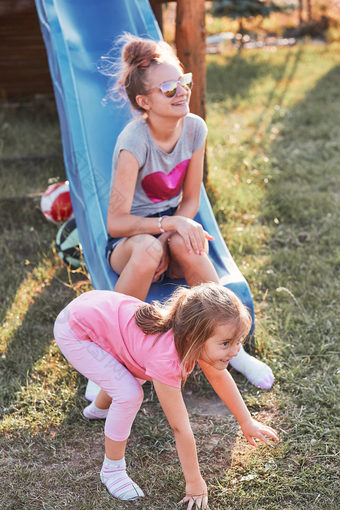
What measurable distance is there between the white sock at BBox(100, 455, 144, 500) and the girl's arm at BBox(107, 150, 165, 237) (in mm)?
916

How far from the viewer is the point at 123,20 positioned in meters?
3.52

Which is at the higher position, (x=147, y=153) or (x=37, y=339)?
(x=147, y=153)

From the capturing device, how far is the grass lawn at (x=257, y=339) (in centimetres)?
203

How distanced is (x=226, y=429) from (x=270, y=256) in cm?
136

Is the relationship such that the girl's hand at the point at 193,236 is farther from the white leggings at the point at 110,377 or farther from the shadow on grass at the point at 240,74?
the shadow on grass at the point at 240,74

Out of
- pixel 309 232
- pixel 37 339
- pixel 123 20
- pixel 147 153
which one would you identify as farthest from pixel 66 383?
pixel 123 20

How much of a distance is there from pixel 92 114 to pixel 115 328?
1.72m

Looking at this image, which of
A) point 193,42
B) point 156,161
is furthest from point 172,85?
point 193,42

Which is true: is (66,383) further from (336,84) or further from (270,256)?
(336,84)

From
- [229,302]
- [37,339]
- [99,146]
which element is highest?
[229,302]

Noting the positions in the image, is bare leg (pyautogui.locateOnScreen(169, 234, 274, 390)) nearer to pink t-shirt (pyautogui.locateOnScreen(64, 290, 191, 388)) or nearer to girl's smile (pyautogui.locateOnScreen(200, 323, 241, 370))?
pink t-shirt (pyautogui.locateOnScreen(64, 290, 191, 388))

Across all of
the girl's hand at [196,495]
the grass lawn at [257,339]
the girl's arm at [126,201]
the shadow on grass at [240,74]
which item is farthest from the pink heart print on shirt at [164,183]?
the shadow on grass at [240,74]

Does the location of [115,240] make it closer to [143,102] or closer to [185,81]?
[143,102]

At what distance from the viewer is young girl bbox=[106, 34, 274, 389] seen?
93.2 inches
